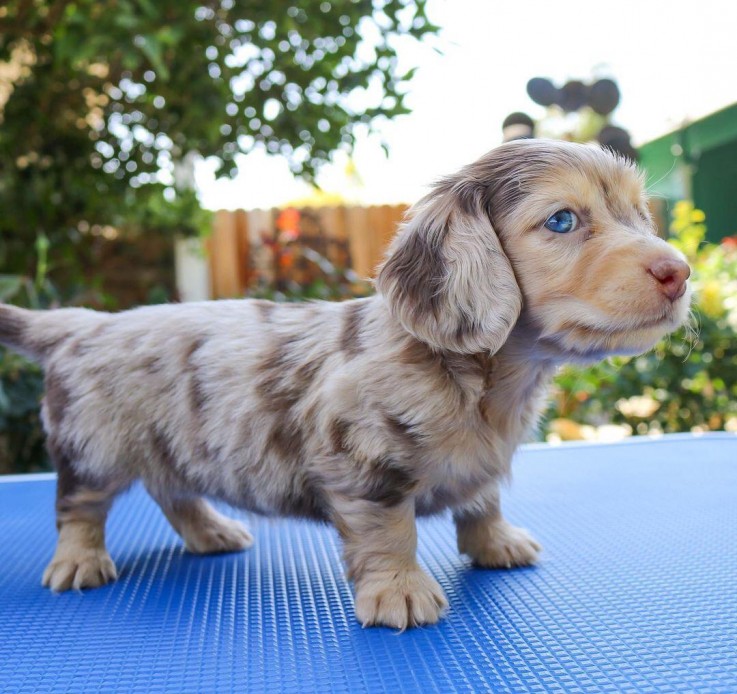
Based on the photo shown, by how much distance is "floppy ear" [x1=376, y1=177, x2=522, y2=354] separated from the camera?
5.33 ft

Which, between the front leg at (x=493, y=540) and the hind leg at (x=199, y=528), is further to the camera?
the hind leg at (x=199, y=528)

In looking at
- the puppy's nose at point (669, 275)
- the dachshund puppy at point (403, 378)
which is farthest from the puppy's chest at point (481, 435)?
the puppy's nose at point (669, 275)

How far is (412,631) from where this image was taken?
5.27 ft

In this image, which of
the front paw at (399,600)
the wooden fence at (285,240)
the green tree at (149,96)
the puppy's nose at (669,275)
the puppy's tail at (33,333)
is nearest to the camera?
the puppy's nose at (669,275)

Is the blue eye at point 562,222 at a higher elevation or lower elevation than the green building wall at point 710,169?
lower

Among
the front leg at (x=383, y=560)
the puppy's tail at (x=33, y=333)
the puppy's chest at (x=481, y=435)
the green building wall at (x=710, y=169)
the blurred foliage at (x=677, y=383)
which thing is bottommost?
the blurred foliage at (x=677, y=383)

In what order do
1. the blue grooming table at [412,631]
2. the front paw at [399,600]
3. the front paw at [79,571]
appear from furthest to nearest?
the front paw at [79,571] < the front paw at [399,600] < the blue grooming table at [412,631]

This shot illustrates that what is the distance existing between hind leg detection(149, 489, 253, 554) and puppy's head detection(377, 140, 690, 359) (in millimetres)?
1015

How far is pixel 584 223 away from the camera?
1.65 meters

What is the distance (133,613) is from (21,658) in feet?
0.91

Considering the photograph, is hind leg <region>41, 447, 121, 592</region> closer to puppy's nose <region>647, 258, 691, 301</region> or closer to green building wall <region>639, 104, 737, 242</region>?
puppy's nose <region>647, 258, 691, 301</region>

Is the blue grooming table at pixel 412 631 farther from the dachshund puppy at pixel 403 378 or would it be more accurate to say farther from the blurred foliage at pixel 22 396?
the blurred foliage at pixel 22 396

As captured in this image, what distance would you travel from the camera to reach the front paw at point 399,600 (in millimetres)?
1624

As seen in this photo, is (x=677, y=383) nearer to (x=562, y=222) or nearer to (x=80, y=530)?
(x=562, y=222)
